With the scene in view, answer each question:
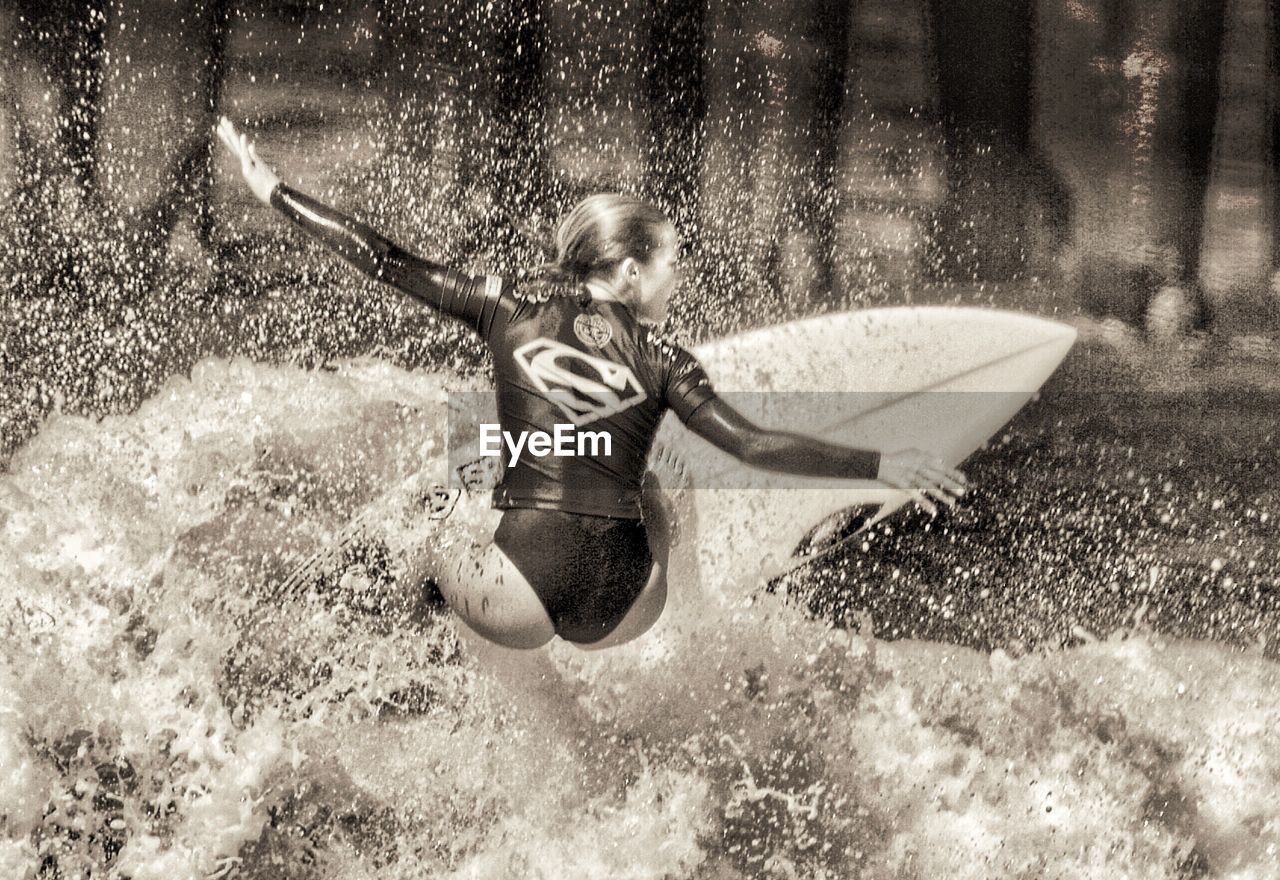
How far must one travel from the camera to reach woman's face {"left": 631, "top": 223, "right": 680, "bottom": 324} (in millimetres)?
2045

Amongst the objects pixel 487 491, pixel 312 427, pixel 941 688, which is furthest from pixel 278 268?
pixel 941 688

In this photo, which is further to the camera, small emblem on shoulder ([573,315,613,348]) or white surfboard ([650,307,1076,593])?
white surfboard ([650,307,1076,593])

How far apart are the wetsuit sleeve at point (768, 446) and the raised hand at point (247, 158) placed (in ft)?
3.32

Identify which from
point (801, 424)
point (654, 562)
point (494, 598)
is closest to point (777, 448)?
point (801, 424)

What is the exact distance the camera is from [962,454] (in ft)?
7.10

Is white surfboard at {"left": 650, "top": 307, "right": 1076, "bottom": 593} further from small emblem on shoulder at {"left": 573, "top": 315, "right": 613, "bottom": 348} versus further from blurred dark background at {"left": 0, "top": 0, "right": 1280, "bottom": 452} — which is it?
small emblem on shoulder at {"left": 573, "top": 315, "right": 613, "bottom": 348}

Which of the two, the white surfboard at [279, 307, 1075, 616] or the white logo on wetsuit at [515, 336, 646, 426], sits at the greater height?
the white logo on wetsuit at [515, 336, 646, 426]

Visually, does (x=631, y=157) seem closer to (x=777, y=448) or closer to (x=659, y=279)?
(x=659, y=279)

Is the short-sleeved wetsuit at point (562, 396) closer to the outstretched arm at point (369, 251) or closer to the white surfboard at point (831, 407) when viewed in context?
the outstretched arm at point (369, 251)

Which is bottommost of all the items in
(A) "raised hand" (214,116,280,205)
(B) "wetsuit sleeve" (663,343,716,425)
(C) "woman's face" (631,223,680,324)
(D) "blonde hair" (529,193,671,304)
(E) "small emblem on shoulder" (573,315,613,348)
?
(B) "wetsuit sleeve" (663,343,716,425)

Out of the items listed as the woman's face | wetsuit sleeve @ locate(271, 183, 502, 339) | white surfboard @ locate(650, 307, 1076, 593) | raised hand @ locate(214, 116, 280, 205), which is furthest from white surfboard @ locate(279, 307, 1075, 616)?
raised hand @ locate(214, 116, 280, 205)

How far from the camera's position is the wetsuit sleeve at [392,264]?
6.48 feet

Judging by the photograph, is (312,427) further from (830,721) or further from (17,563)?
(830,721)

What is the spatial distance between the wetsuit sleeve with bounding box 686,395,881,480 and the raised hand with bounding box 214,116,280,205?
3.32ft
